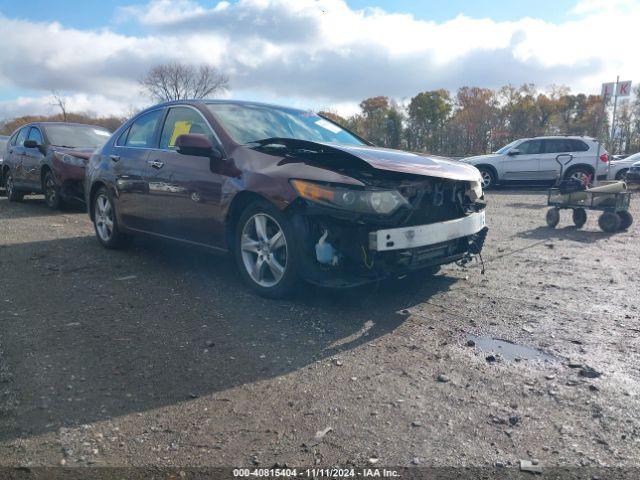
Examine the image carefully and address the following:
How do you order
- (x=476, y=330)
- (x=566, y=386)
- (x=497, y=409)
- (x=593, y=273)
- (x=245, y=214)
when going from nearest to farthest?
(x=497, y=409)
(x=566, y=386)
(x=476, y=330)
(x=245, y=214)
(x=593, y=273)

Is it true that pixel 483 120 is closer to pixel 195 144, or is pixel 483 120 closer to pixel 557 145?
pixel 557 145

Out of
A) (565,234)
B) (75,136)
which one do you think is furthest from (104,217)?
(565,234)

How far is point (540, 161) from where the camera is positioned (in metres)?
16.5

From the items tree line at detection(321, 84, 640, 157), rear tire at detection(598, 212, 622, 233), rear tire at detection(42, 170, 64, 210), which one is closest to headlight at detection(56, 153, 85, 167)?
rear tire at detection(42, 170, 64, 210)

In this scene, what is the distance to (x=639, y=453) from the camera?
93.4 inches

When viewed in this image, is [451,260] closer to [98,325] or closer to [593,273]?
[593,273]

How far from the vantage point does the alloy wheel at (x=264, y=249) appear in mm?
4352

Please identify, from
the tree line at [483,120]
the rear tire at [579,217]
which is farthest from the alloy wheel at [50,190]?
the tree line at [483,120]

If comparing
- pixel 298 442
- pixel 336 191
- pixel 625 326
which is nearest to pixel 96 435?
pixel 298 442

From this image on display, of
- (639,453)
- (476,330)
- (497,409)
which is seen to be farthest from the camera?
(476,330)

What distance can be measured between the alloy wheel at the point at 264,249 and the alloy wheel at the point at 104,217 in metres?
2.67

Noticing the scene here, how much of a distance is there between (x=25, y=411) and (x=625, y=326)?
394cm

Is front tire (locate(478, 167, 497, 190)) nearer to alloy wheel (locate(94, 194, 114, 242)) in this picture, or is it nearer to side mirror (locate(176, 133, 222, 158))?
Answer: alloy wheel (locate(94, 194, 114, 242))

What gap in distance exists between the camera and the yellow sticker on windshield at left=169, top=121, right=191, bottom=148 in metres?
5.34
